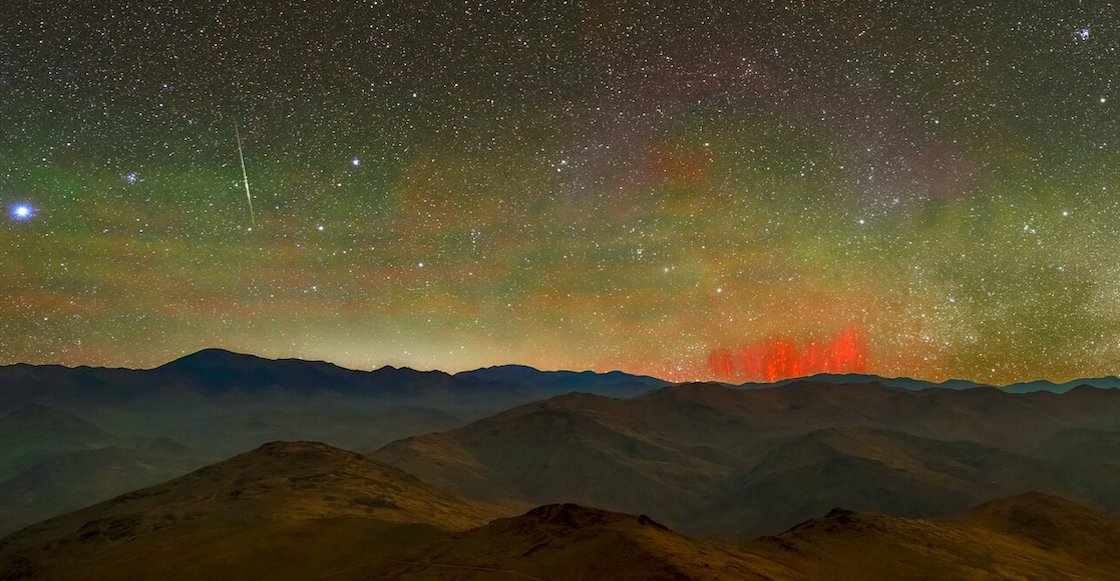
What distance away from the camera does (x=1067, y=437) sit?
13238 centimetres

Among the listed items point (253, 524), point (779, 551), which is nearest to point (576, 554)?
point (779, 551)

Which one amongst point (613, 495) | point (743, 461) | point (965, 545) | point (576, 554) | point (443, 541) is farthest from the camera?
point (743, 461)

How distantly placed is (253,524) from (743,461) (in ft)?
326

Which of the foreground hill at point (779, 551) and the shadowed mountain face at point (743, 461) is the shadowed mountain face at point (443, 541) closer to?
the foreground hill at point (779, 551)

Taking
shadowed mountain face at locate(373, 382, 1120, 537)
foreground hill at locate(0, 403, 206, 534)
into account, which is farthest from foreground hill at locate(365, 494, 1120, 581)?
foreground hill at locate(0, 403, 206, 534)

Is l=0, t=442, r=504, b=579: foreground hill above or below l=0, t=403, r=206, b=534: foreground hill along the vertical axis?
above

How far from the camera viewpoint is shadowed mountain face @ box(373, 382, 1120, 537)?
86.8 meters

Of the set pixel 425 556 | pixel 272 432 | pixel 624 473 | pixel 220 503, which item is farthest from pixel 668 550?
pixel 272 432

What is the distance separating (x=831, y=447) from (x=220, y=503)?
86.5 m

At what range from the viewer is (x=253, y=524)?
39031 mm

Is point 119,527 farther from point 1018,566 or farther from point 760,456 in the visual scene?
point 760,456

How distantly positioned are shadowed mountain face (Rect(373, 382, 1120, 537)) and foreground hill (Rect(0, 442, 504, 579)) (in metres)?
32.8

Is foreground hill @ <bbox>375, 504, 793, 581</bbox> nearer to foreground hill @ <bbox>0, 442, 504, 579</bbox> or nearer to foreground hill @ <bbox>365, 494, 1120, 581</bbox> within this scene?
foreground hill @ <bbox>365, 494, 1120, 581</bbox>

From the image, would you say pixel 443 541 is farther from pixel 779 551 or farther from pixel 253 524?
pixel 253 524
